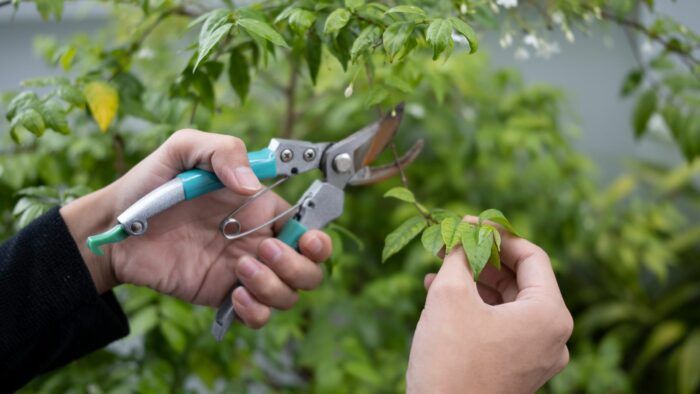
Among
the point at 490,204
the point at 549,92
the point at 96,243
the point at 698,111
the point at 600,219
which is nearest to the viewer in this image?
the point at 96,243

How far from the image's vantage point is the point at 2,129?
149cm

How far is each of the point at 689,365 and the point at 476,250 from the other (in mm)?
1820

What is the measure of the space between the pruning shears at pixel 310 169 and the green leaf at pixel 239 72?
0.16m

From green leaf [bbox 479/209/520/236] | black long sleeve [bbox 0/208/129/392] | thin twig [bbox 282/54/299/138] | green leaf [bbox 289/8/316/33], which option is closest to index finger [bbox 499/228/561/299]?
green leaf [bbox 479/209/520/236]

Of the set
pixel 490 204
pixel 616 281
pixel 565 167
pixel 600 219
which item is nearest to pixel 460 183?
pixel 490 204

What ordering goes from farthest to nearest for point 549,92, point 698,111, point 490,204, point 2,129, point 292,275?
point 490,204
point 549,92
point 2,129
point 698,111
point 292,275

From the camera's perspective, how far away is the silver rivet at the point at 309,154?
883mm

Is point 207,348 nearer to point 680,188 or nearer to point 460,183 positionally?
point 460,183

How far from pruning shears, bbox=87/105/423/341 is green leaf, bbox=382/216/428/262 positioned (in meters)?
0.15

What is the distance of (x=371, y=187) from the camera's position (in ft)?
6.54

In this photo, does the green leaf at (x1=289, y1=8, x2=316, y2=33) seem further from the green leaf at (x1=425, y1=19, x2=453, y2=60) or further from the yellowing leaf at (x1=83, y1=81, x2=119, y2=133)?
the yellowing leaf at (x1=83, y1=81, x2=119, y2=133)

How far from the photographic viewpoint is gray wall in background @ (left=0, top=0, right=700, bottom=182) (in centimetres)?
286

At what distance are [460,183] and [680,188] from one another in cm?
119

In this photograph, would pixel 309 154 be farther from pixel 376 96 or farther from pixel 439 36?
pixel 439 36
